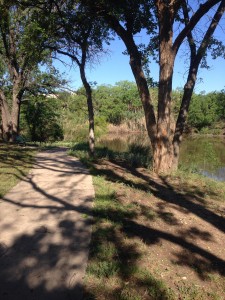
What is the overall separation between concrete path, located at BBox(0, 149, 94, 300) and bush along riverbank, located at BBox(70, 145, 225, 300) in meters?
0.20

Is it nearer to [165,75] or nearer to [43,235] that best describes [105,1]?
[165,75]

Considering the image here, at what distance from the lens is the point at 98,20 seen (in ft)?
37.6

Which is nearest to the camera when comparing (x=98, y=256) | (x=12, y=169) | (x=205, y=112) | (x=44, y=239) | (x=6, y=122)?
(x=98, y=256)

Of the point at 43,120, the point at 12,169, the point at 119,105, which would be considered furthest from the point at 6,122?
the point at 119,105

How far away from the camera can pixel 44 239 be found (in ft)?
14.5

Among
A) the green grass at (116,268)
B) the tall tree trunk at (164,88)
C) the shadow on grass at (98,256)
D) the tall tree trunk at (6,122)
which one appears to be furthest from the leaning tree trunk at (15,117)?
the green grass at (116,268)

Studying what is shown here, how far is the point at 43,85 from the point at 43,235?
18651mm

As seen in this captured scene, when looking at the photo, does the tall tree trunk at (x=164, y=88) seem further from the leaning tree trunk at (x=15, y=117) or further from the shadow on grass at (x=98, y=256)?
the leaning tree trunk at (x=15, y=117)

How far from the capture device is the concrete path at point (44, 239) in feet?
10.9

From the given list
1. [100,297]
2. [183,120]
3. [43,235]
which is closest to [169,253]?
[100,297]

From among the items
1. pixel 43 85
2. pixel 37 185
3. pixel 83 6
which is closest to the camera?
pixel 37 185

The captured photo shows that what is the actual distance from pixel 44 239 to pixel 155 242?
4.85 ft

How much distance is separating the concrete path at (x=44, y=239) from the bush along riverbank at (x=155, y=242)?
195 millimetres

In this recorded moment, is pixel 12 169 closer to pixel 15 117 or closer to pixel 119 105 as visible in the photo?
pixel 15 117
